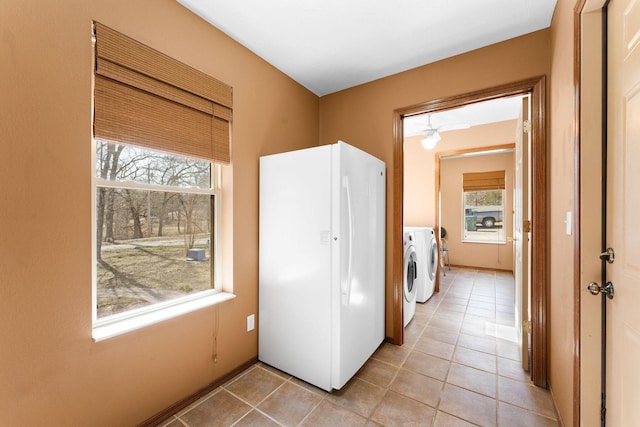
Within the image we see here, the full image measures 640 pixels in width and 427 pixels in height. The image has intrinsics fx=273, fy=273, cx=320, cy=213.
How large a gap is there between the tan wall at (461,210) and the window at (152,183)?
5.33 meters

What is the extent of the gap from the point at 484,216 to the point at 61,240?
654cm

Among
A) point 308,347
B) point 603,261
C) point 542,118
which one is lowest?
point 308,347

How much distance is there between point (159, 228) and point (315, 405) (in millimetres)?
1500

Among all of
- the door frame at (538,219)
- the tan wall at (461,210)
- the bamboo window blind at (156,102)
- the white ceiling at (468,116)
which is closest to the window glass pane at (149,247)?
the bamboo window blind at (156,102)

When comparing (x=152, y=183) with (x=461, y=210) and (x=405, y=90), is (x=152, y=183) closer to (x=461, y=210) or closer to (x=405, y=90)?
(x=405, y=90)

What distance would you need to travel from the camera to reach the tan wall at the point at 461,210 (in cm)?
544

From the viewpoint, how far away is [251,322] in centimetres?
218

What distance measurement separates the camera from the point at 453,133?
4531mm

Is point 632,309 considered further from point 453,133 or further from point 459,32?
point 453,133

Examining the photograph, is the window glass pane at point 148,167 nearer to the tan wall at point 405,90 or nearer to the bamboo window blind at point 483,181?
the tan wall at point 405,90

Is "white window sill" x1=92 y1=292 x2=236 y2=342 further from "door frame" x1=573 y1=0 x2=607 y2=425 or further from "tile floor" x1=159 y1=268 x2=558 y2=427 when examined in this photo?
"door frame" x1=573 y1=0 x2=607 y2=425

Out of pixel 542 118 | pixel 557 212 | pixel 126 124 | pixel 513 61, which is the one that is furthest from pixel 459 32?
pixel 126 124

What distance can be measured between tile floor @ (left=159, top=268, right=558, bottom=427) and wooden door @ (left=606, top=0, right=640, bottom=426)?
28.2 inches

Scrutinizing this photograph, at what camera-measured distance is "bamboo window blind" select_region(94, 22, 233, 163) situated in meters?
1.37
